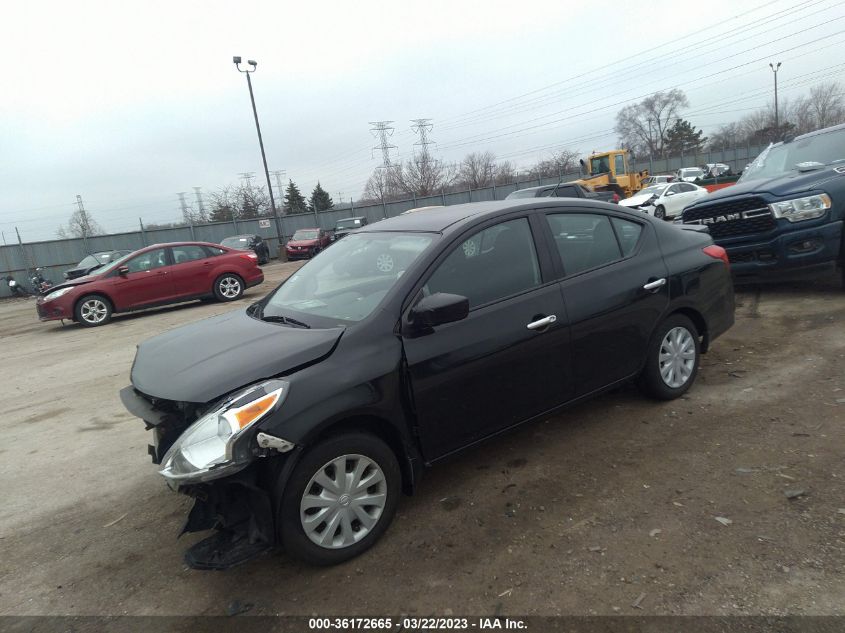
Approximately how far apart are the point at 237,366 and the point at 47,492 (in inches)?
92.0

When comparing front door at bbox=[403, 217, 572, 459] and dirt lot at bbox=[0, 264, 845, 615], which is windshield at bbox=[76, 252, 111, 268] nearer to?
dirt lot at bbox=[0, 264, 845, 615]

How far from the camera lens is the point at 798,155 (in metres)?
7.41

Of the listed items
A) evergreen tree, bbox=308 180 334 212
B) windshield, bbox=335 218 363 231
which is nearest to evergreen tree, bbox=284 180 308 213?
evergreen tree, bbox=308 180 334 212

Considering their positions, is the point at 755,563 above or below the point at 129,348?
below

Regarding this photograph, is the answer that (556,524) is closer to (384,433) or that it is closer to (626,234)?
(384,433)

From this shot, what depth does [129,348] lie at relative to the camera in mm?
8391

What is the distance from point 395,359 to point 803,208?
5872 mm

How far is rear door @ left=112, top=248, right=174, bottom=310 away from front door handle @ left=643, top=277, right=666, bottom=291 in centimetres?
1081

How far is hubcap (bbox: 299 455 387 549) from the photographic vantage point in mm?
2561

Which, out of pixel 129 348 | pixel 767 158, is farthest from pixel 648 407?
pixel 129 348

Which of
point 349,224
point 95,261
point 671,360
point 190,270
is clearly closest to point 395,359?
point 671,360

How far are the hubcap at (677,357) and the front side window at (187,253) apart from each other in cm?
1101

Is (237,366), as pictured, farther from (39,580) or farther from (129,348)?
(129,348)

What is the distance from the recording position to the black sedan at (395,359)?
2.46 m
